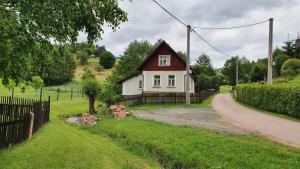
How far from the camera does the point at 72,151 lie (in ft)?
38.2

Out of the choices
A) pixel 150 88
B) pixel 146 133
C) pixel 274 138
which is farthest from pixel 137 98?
pixel 274 138

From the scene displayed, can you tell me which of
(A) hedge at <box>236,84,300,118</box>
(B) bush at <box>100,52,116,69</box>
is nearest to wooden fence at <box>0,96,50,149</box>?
(A) hedge at <box>236,84,300,118</box>

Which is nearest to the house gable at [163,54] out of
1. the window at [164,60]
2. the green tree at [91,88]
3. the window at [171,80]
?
the window at [164,60]

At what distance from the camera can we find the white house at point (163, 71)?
45.0 metres

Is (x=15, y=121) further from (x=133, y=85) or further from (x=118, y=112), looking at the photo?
(x=133, y=85)

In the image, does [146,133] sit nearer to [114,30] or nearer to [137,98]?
[114,30]

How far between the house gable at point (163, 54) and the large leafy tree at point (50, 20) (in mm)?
37142

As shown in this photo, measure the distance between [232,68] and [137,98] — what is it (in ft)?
183

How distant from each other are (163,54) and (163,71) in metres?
2.09

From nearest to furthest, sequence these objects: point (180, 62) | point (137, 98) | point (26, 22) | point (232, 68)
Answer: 1. point (26, 22)
2. point (137, 98)
3. point (180, 62)
4. point (232, 68)

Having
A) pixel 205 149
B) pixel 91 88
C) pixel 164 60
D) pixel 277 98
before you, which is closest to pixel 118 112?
pixel 91 88

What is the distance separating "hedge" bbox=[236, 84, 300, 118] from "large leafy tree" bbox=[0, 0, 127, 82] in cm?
1724

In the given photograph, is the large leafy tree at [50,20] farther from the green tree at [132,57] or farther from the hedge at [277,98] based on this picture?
the green tree at [132,57]

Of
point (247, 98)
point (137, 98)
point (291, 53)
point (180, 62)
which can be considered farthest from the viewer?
point (291, 53)
